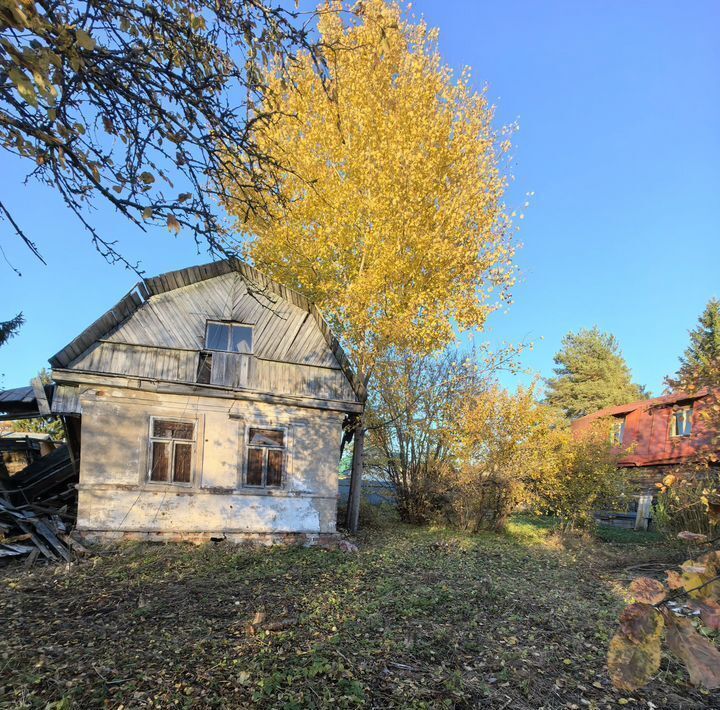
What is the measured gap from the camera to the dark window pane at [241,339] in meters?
11.6

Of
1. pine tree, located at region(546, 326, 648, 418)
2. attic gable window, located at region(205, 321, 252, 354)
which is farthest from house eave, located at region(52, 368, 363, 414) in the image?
pine tree, located at region(546, 326, 648, 418)

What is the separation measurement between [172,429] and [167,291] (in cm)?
316


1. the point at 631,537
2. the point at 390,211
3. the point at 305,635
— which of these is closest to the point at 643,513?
the point at 631,537

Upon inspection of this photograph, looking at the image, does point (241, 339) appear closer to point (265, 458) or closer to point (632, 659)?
point (265, 458)

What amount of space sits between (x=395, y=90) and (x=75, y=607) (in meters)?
14.4

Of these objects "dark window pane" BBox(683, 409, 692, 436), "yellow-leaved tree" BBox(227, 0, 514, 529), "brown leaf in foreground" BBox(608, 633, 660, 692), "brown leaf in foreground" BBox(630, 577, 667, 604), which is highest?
"yellow-leaved tree" BBox(227, 0, 514, 529)

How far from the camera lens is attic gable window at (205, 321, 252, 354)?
11.5 metres

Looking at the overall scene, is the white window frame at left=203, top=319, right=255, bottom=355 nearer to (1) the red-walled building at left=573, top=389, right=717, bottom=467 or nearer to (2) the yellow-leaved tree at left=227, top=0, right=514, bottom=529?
(2) the yellow-leaved tree at left=227, top=0, right=514, bottom=529

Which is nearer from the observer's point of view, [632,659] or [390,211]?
[632,659]

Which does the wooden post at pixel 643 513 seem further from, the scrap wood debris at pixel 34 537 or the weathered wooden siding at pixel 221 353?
the scrap wood debris at pixel 34 537

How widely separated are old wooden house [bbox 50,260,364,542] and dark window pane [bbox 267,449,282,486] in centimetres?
3

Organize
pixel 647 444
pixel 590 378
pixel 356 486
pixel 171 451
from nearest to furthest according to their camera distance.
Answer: pixel 171 451 < pixel 356 486 < pixel 647 444 < pixel 590 378

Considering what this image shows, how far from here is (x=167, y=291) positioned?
11461mm

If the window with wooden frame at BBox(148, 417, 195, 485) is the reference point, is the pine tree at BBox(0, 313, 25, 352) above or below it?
above
